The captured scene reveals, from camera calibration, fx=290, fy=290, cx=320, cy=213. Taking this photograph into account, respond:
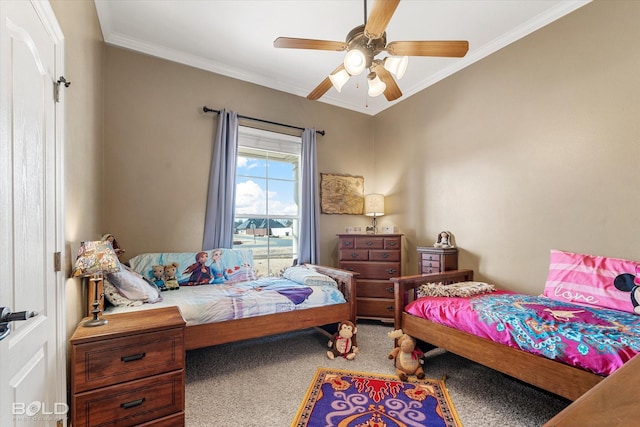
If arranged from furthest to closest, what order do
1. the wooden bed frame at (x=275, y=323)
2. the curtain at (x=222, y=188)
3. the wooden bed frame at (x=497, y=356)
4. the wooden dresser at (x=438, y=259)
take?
the curtain at (x=222, y=188), the wooden dresser at (x=438, y=259), the wooden bed frame at (x=275, y=323), the wooden bed frame at (x=497, y=356)

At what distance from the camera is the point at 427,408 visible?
182cm

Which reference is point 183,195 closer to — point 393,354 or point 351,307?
point 351,307

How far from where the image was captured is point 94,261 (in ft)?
5.13

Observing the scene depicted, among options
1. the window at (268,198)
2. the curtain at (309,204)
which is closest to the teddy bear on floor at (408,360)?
the curtain at (309,204)

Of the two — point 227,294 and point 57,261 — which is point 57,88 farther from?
point 227,294

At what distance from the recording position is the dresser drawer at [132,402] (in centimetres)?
141

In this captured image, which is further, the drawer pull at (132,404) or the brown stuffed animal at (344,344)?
the brown stuffed animal at (344,344)

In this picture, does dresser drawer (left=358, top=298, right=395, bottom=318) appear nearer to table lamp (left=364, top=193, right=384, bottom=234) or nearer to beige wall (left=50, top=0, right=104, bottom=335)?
table lamp (left=364, top=193, right=384, bottom=234)

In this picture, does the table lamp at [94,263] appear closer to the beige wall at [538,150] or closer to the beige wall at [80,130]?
the beige wall at [80,130]

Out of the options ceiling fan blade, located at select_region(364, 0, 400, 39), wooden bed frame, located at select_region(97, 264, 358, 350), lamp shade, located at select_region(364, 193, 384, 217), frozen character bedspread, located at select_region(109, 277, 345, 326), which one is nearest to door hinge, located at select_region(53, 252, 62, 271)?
wooden bed frame, located at select_region(97, 264, 358, 350)

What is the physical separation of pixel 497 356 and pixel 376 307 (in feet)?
5.67

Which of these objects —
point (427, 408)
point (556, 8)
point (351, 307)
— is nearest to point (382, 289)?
point (351, 307)

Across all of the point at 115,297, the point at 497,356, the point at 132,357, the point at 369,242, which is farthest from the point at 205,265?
the point at 497,356

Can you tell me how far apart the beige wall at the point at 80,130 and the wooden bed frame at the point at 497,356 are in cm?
222
